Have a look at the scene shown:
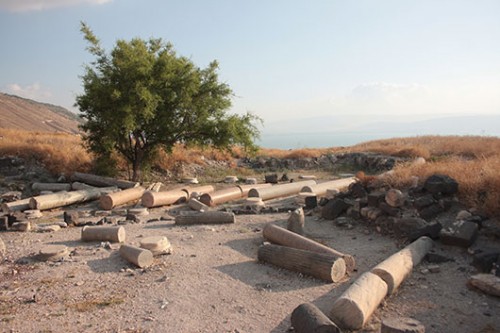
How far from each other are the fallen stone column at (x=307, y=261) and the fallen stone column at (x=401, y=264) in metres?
0.63

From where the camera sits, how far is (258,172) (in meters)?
23.2

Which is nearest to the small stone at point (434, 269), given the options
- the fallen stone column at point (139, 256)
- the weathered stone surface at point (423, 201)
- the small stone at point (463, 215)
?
the small stone at point (463, 215)

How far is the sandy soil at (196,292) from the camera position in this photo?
5543 mm

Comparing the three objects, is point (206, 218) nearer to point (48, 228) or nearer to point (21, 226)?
point (48, 228)

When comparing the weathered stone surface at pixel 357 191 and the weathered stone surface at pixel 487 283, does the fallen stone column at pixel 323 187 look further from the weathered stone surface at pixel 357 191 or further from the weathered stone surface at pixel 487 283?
the weathered stone surface at pixel 487 283

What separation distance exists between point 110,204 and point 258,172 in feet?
36.1

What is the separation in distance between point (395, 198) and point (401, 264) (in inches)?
145

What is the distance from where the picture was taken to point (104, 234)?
361 inches

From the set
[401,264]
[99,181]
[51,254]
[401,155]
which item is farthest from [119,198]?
[401,155]

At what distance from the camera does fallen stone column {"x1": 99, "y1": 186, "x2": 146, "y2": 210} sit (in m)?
13.5

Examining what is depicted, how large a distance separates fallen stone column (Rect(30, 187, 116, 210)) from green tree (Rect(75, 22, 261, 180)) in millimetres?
2336

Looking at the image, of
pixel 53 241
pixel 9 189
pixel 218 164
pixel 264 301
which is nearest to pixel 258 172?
pixel 218 164

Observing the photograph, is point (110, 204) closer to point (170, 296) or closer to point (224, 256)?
point (224, 256)

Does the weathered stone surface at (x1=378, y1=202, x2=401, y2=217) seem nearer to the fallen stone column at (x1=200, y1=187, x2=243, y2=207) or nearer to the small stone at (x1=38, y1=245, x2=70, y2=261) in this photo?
the fallen stone column at (x1=200, y1=187, x2=243, y2=207)
